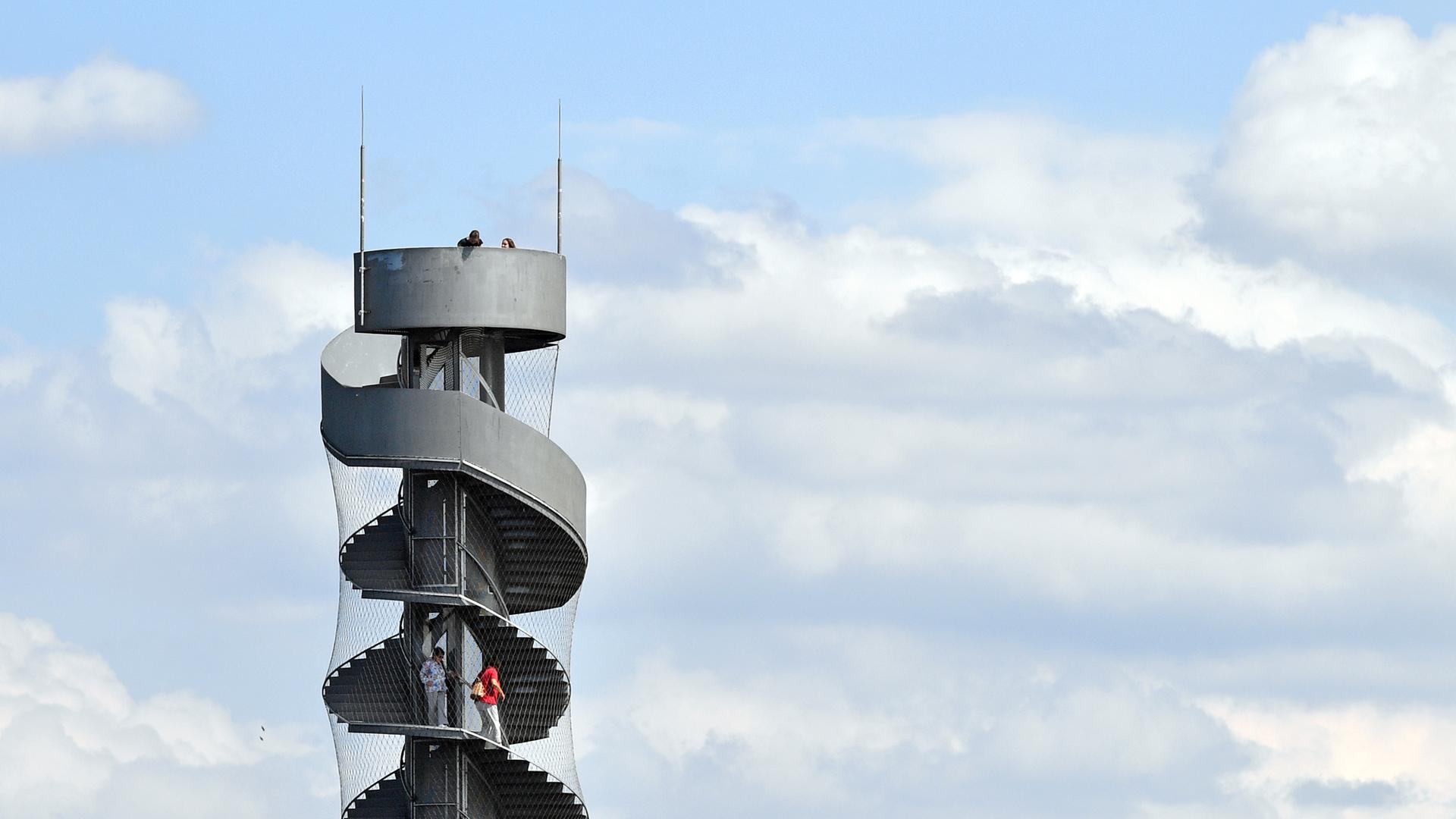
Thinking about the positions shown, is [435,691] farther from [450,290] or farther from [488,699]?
[450,290]

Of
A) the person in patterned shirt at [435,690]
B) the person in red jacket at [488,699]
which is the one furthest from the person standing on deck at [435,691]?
the person in red jacket at [488,699]

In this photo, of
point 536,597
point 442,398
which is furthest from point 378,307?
point 536,597

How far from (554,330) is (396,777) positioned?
8.43m

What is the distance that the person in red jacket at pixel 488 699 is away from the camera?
60125mm

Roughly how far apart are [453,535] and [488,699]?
295 cm

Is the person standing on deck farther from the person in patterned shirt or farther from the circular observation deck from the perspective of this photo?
the circular observation deck

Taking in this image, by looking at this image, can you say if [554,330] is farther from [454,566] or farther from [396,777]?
[396,777]

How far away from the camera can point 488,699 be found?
197ft

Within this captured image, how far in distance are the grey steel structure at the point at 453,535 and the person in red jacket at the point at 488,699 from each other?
0.06 m

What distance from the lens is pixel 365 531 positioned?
61188 mm

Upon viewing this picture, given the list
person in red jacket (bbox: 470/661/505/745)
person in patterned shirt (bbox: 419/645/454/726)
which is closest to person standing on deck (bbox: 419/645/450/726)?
person in patterned shirt (bbox: 419/645/454/726)

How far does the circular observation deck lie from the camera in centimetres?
6028

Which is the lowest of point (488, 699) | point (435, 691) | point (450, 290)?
point (488, 699)

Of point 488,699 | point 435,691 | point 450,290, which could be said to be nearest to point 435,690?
point 435,691
